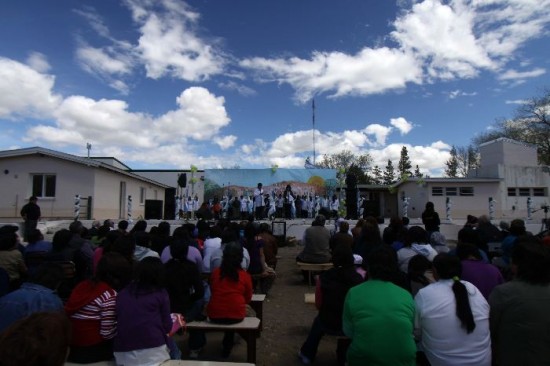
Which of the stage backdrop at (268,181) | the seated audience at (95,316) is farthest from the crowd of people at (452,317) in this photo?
the stage backdrop at (268,181)

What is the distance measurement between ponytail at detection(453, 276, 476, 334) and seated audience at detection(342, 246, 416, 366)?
0.32m

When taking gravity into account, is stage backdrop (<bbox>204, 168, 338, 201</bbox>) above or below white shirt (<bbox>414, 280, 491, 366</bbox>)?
above

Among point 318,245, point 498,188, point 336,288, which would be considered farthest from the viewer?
point 498,188

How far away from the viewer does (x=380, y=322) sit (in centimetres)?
280

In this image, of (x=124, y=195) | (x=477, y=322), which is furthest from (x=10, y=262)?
(x=124, y=195)

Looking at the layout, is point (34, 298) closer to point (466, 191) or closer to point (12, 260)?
point (12, 260)

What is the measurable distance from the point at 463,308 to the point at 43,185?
2111 cm

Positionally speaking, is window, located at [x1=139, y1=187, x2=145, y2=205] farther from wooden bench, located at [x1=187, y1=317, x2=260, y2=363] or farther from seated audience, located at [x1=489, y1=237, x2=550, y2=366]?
seated audience, located at [x1=489, y1=237, x2=550, y2=366]

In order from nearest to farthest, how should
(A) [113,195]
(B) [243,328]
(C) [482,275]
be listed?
(C) [482,275] < (B) [243,328] < (A) [113,195]

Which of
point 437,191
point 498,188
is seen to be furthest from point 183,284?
point 498,188

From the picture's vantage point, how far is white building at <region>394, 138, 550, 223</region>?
89.8 ft

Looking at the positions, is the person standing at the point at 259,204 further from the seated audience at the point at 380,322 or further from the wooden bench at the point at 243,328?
the seated audience at the point at 380,322

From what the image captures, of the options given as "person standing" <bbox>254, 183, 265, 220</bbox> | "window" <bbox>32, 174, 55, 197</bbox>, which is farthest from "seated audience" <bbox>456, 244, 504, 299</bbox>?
"window" <bbox>32, 174, 55, 197</bbox>

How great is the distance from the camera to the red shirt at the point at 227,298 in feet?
13.8
